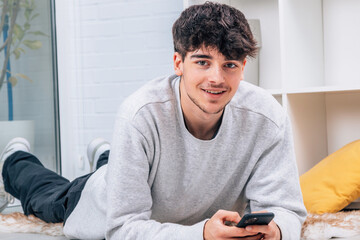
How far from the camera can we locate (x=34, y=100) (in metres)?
2.15

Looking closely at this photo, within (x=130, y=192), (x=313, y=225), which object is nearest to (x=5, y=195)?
(x=130, y=192)

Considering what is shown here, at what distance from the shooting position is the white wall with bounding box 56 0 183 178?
2.25 m

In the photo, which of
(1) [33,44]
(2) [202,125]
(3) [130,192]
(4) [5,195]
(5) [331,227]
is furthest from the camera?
(1) [33,44]

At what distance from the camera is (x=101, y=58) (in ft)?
7.68

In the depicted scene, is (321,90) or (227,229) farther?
(321,90)

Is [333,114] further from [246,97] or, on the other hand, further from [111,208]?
[111,208]

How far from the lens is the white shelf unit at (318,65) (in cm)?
186

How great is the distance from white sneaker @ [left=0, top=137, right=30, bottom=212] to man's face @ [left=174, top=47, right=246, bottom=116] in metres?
1.12

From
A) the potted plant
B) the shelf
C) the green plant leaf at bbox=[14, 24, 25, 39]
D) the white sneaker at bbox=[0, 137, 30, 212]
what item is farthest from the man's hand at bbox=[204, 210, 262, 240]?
the green plant leaf at bbox=[14, 24, 25, 39]

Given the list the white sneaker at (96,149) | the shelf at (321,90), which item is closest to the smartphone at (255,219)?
the shelf at (321,90)

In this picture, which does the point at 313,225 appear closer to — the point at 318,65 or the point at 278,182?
the point at 278,182

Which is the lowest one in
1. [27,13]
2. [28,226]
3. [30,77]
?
[28,226]

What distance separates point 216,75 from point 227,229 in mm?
313

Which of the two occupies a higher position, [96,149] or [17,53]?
→ [17,53]
